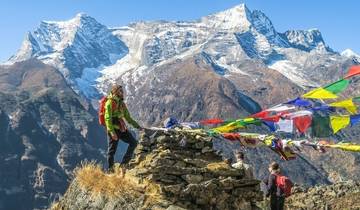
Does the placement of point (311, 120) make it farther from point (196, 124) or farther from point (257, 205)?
point (196, 124)

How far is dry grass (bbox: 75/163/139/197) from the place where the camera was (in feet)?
60.3

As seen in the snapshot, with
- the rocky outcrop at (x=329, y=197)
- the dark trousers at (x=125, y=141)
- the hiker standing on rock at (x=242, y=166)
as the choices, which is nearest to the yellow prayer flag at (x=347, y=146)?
the hiker standing on rock at (x=242, y=166)

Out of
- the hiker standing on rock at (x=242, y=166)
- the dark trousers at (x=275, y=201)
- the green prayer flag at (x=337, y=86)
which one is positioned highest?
the green prayer flag at (x=337, y=86)

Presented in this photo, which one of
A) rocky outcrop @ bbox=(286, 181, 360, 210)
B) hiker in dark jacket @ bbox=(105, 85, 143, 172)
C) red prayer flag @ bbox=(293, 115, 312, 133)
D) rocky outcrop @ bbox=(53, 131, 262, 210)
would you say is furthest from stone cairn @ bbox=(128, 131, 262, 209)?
rocky outcrop @ bbox=(286, 181, 360, 210)

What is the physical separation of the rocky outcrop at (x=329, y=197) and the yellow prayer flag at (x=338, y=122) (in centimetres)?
1736

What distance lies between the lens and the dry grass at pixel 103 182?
18.4 metres

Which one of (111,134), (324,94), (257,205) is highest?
(324,94)

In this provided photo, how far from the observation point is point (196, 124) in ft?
94.4

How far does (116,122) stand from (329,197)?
2499 cm

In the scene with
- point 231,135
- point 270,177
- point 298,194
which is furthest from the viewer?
point 298,194

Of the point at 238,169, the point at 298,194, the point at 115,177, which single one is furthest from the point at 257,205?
the point at 298,194

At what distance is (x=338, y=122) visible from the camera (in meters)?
19.3

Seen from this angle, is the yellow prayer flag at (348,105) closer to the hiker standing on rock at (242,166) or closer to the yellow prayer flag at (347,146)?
the yellow prayer flag at (347,146)

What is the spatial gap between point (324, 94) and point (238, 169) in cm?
364
